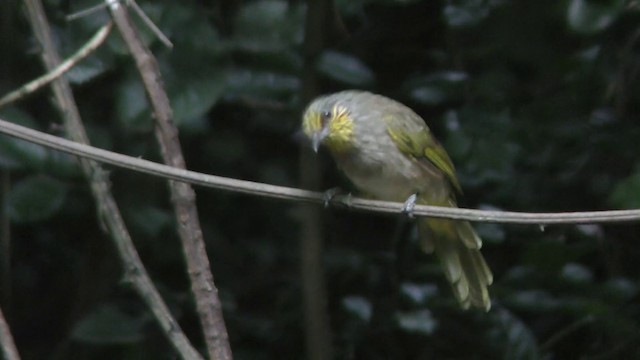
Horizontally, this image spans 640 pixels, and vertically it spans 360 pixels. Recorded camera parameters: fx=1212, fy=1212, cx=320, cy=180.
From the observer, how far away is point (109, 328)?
13.2 ft

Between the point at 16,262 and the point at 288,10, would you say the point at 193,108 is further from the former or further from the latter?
the point at 16,262

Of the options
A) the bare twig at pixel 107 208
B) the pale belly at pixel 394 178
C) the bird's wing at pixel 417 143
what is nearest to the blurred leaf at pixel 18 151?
the bare twig at pixel 107 208

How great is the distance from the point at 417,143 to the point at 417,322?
68 cm

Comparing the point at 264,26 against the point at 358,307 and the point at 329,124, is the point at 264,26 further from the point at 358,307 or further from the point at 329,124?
the point at 358,307

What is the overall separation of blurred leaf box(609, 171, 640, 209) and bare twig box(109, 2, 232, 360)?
1318 mm

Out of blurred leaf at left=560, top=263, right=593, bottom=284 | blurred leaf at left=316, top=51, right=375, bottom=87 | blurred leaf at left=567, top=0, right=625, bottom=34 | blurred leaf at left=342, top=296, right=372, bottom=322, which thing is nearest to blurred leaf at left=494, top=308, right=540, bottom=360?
blurred leaf at left=560, top=263, right=593, bottom=284

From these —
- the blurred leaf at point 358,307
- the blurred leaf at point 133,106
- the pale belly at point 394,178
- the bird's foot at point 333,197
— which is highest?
the blurred leaf at point 133,106

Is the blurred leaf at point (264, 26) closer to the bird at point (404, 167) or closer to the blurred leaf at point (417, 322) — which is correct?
the bird at point (404, 167)

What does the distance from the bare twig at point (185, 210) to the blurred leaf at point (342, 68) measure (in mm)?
926

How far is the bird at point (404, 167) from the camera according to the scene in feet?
11.5

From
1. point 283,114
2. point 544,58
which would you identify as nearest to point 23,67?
point 283,114

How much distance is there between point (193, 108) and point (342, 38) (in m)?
0.84

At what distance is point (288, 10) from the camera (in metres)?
4.17

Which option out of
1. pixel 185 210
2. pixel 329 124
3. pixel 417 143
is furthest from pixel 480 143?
pixel 185 210
